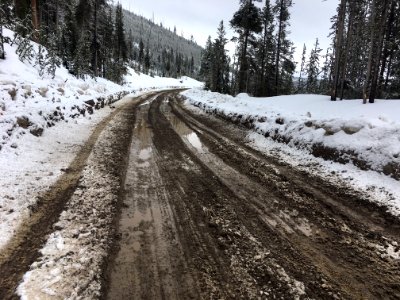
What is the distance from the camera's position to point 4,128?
721 centimetres

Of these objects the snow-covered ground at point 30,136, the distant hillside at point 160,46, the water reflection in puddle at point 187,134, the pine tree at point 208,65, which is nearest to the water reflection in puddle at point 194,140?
the water reflection in puddle at point 187,134

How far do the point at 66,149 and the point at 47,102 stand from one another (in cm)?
369

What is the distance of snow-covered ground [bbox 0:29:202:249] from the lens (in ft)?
16.1

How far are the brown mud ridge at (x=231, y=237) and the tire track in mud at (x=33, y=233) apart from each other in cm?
1

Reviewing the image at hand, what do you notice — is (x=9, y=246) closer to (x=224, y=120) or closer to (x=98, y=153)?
(x=98, y=153)

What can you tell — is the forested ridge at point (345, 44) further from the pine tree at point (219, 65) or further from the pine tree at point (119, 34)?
the pine tree at point (119, 34)

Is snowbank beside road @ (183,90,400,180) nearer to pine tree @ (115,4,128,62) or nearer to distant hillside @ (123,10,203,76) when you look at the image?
pine tree @ (115,4,128,62)

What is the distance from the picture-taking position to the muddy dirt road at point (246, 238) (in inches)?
127

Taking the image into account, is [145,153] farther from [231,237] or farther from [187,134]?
[231,237]

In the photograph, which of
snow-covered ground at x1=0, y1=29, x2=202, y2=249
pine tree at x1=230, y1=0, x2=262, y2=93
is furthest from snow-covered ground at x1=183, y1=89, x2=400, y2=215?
pine tree at x1=230, y1=0, x2=262, y2=93

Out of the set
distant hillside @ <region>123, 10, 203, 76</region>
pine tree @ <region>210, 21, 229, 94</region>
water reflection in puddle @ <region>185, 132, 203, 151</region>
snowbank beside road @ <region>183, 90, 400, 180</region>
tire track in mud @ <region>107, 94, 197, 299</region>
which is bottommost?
tire track in mud @ <region>107, 94, 197, 299</region>

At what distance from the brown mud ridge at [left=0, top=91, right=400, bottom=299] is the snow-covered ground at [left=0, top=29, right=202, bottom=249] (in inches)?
14.0

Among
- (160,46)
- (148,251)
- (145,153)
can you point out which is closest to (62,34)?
(145,153)

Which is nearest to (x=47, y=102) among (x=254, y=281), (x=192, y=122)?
(x=192, y=122)
